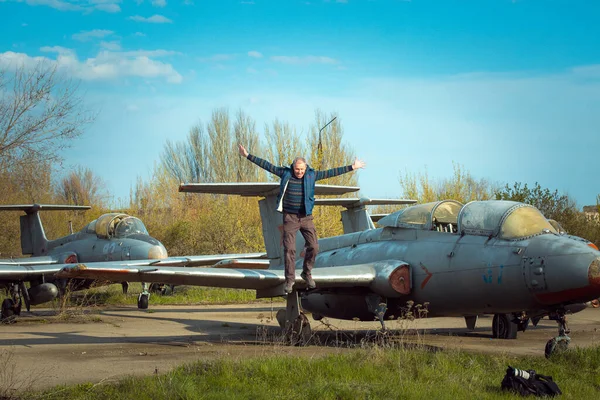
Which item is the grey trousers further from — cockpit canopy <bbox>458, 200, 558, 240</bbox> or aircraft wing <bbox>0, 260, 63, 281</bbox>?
aircraft wing <bbox>0, 260, 63, 281</bbox>

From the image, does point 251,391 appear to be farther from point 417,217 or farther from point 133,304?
point 133,304

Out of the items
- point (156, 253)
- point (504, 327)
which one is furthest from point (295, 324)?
point (156, 253)

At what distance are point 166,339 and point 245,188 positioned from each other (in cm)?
328

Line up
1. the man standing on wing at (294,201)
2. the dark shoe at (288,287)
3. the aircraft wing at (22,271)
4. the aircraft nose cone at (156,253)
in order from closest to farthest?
the man standing on wing at (294,201), the dark shoe at (288,287), the aircraft wing at (22,271), the aircraft nose cone at (156,253)

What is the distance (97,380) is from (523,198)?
21.6 meters

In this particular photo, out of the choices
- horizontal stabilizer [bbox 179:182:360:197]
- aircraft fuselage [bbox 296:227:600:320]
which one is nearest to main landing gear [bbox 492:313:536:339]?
aircraft fuselage [bbox 296:227:600:320]

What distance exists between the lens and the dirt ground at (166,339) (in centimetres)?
869

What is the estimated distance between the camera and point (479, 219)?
11.0m

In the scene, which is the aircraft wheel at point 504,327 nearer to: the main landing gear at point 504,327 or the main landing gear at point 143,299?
the main landing gear at point 504,327

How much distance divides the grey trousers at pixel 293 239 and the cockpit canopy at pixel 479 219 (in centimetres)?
216

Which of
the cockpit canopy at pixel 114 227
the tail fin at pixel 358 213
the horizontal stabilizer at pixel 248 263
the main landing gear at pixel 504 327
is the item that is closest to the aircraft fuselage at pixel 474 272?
the main landing gear at pixel 504 327

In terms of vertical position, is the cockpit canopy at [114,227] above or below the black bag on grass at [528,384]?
above

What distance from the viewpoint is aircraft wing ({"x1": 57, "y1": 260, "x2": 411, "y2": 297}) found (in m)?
11.0

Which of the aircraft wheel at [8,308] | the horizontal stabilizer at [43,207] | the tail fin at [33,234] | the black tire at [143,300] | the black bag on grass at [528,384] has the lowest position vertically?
the black tire at [143,300]
